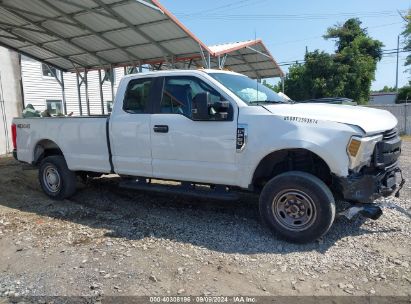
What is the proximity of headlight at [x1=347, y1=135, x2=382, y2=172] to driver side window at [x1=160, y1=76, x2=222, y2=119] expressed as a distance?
6.09ft

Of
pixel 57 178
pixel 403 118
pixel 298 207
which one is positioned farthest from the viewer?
pixel 403 118

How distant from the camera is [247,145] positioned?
4.84 metres

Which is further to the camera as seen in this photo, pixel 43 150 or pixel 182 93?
pixel 43 150

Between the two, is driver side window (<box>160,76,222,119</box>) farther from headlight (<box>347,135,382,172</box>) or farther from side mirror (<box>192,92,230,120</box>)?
headlight (<box>347,135,382,172</box>)

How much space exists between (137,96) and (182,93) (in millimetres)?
819

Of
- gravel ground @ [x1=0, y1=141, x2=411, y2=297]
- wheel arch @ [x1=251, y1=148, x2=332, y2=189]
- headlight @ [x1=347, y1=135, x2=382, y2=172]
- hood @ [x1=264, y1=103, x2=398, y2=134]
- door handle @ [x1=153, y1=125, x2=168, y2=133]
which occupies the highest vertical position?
hood @ [x1=264, y1=103, x2=398, y2=134]

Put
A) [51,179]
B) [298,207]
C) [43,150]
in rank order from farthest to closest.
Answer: [43,150] → [51,179] → [298,207]

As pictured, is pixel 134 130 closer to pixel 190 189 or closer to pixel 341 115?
pixel 190 189

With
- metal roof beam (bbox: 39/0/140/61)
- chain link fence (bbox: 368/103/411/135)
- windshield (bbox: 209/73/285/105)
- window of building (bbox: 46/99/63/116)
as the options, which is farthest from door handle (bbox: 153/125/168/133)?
chain link fence (bbox: 368/103/411/135)

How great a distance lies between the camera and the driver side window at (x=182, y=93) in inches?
209

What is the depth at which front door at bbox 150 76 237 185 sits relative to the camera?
197 inches

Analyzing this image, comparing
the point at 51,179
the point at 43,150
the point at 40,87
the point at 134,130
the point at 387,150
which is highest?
the point at 40,87

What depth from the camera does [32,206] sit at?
6.77 metres

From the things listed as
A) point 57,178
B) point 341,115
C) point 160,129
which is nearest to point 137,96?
point 160,129
